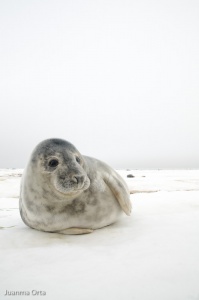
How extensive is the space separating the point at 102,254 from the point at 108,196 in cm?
81

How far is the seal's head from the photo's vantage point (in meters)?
1.98

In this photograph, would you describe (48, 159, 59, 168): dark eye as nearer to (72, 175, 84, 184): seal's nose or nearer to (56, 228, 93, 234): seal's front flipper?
(72, 175, 84, 184): seal's nose

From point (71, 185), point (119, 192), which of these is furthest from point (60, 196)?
point (119, 192)

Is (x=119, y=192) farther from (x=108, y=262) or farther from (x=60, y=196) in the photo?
(x=108, y=262)

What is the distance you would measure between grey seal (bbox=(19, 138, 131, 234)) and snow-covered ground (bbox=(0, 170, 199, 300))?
108 millimetres

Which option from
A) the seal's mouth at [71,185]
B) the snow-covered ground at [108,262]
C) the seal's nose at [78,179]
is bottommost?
the snow-covered ground at [108,262]

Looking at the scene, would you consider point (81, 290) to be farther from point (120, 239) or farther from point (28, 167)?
point (28, 167)

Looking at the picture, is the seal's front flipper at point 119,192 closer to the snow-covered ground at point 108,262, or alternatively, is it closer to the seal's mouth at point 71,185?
the snow-covered ground at point 108,262

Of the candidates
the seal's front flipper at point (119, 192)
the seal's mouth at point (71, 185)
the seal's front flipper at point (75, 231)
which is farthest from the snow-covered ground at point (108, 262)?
the seal's mouth at point (71, 185)

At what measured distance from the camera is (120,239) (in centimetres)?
204

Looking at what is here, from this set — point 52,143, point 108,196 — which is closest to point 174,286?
point 108,196

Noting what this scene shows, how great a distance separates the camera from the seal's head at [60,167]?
1978mm

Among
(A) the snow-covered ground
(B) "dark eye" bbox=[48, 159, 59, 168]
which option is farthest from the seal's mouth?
(A) the snow-covered ground

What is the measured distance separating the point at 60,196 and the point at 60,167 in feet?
0.83
